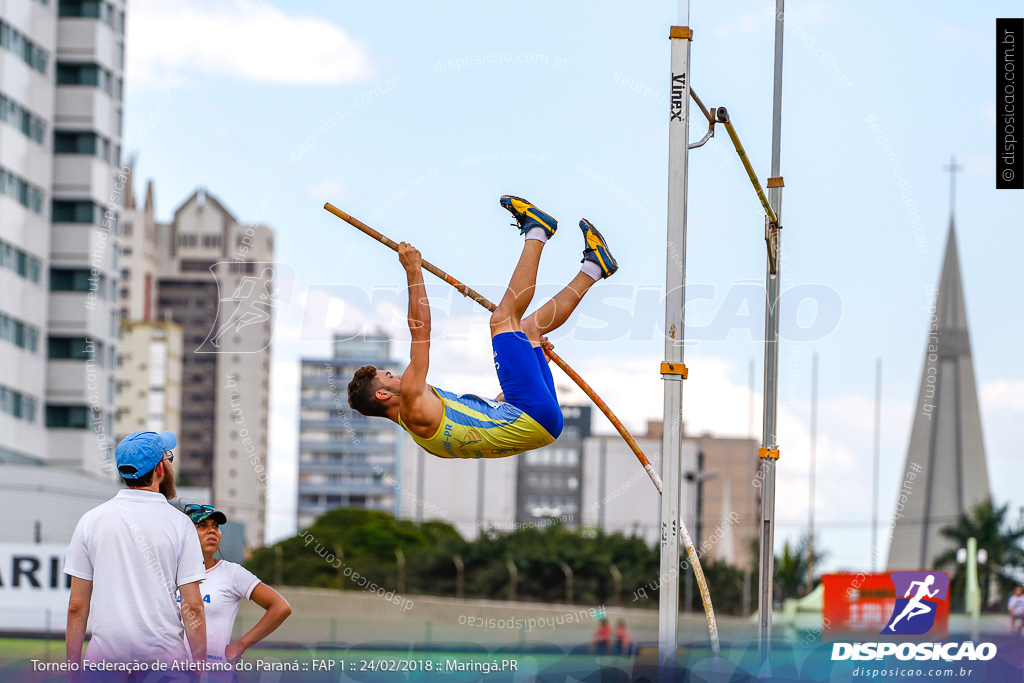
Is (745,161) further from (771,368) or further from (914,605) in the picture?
(914,605)

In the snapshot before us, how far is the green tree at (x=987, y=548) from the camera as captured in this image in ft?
125

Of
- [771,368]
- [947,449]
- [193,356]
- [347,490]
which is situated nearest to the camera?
[771,368]

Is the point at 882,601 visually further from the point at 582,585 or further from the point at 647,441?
the point at 647,441

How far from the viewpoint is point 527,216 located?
6.21 m

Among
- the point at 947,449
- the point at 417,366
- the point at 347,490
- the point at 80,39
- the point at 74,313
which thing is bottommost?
the point at 347,490

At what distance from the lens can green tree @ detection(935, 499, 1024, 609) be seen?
38.2 meters

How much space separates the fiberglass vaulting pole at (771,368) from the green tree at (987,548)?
3230 cm

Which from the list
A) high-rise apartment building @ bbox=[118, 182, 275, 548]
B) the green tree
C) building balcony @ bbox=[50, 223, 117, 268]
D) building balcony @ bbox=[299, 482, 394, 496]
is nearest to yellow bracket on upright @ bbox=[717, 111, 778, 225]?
the green tree

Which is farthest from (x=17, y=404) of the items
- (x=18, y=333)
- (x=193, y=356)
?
(x=193, y=356)

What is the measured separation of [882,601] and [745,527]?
5183 cm

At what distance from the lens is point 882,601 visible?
2425 cm

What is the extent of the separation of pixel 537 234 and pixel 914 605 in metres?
6.23

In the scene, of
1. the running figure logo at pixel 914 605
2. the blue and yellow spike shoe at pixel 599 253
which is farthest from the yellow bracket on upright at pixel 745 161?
the running figure logo at pixel 914 605

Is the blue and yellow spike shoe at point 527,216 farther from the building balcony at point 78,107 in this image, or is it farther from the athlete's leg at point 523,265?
the building balcony at point 78,107
